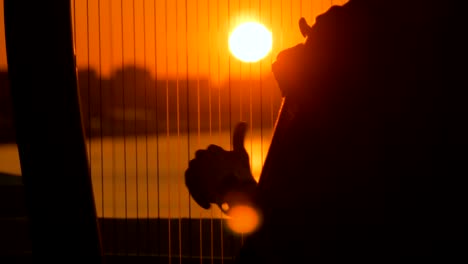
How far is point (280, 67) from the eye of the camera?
882 millimetres

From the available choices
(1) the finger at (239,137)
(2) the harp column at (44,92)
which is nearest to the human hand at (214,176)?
(1) the finger at (239,137)

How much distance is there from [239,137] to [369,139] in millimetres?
165

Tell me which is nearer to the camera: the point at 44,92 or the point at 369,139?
the point at 369,139

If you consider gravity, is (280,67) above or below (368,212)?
above

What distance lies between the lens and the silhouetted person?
0.88 m

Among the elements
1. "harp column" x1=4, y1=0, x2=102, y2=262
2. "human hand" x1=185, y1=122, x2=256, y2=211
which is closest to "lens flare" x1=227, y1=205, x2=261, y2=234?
"human hand" x1=185, y1=122, x2=256, y2=211

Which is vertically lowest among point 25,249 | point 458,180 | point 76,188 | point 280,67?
point 25,249

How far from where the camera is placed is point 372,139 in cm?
90

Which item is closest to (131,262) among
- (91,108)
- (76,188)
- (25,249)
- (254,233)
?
(25,249)

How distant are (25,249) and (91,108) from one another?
2.21 m

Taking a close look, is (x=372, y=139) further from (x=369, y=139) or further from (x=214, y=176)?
(x=214, y=176)

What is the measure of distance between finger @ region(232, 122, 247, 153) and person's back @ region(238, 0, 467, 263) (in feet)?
0.23

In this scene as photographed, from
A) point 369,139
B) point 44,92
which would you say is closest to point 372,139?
point 369,139

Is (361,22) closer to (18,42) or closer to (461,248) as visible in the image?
(461,248)
